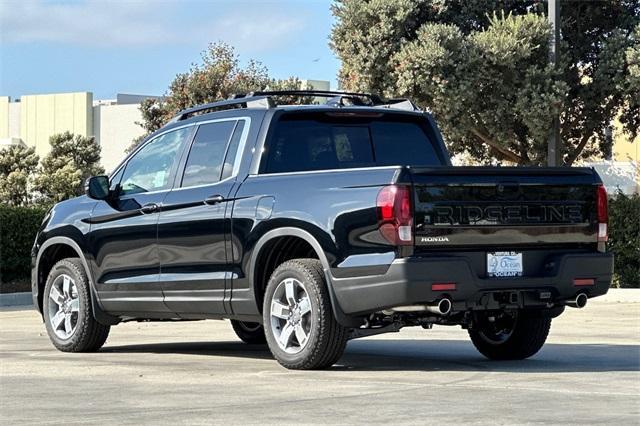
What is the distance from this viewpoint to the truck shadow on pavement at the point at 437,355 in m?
11.3

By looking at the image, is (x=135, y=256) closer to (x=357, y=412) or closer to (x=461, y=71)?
(x=357, y=412)

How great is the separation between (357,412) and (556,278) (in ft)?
9.60

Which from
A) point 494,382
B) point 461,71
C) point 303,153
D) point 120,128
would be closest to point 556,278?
point 494,382

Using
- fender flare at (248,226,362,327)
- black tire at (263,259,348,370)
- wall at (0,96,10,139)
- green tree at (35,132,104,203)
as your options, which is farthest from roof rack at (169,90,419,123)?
wall at (0,96,10,139)

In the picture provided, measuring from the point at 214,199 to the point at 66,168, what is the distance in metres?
36.0

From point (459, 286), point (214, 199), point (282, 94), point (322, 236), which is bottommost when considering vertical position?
point (459, 286)

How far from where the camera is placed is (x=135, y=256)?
40.7 feet

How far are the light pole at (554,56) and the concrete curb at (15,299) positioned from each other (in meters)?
9.19

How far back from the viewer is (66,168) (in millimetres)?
46781

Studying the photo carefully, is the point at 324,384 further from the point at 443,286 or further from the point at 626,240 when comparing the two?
the point at 626,240

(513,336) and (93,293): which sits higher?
(93,293)

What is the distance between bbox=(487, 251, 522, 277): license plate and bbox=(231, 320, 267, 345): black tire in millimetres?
3712

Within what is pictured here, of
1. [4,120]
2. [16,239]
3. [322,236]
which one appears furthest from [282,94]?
[4,120]

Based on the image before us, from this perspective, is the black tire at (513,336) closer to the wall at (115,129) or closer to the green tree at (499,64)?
the green tree at (499,64)
